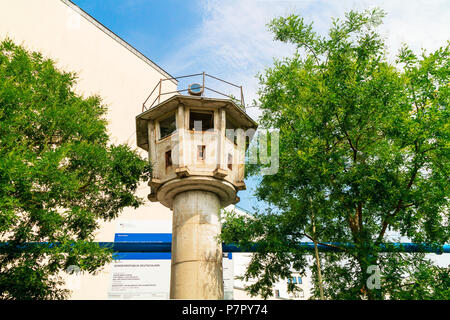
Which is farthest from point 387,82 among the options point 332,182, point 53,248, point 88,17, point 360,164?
point 88,17

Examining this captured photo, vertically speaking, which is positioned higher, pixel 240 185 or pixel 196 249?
pixel 240 185

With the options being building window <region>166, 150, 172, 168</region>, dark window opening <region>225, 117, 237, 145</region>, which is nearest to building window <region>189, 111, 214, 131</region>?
dark window opening <region>225, 117, 237, 145</region>

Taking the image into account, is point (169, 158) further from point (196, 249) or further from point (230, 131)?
point (196, 249)

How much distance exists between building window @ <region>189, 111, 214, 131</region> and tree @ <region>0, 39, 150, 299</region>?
319 cm

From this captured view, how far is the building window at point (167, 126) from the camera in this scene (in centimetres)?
1678

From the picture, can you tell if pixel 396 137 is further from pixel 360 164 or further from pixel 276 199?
pixel 276 199

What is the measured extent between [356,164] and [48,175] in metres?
11.1

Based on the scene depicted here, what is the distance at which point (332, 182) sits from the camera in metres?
12.6

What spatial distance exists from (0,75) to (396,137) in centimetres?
1493

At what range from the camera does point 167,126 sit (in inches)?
675

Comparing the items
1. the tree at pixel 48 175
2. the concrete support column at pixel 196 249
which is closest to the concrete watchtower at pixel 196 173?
the concrete support column at pixel 196 249

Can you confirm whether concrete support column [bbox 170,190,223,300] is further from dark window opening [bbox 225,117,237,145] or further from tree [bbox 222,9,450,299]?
dark window opening [bbox 225,117,237,145]

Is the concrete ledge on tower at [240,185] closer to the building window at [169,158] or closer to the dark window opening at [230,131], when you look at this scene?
the dark window opening at [230,131]

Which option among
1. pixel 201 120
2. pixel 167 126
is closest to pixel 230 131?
pixel 201 120
